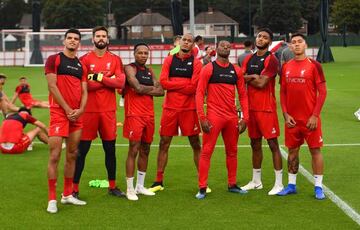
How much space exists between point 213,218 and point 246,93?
1935 millimetres

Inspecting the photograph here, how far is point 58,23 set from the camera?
9581cm

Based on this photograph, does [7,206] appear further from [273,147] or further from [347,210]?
[347,210]

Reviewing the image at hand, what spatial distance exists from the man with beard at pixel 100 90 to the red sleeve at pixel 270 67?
6.24 feet

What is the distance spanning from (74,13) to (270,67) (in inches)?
3521

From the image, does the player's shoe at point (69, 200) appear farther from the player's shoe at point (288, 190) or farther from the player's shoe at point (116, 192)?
the player's shoe at point (288, 190)

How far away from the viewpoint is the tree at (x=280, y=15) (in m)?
97.6

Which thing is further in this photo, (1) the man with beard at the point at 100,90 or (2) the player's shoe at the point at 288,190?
(2) the player's shoe at the point at 288,190

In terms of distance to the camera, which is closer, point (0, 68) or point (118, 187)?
point (118, 187)

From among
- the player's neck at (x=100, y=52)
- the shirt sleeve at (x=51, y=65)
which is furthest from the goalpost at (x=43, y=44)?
the shirt sleeve at (x=51, y=65)

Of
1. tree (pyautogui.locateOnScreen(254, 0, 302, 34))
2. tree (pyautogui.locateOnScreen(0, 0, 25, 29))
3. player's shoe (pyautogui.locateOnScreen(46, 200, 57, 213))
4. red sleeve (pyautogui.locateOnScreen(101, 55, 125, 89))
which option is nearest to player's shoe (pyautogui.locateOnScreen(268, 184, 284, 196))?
red sleeve (pyautogui.locateOnScreen(101, 55, 125, 89))

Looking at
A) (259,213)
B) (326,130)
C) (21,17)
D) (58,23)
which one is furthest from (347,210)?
(21,17)

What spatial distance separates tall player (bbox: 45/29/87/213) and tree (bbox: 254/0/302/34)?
298 feet

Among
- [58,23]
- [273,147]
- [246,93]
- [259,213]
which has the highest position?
[58,23]

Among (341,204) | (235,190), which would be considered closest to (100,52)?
(235,190)
